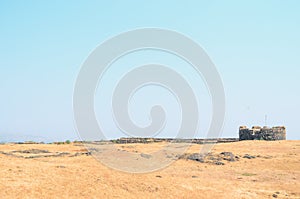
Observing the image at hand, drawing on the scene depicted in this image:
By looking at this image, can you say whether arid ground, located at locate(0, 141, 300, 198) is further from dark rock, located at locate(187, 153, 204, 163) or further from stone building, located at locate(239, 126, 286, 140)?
stone building, located at locate(239, 126, 286, 140)

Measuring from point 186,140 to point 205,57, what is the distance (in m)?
20.0

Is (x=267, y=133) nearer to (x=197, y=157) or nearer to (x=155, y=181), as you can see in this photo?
(x=197, y=157)

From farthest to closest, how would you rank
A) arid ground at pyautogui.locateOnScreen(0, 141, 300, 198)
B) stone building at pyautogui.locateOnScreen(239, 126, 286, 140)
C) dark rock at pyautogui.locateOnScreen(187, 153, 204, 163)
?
stone building at pyautogui.locateOnScreen(239, 126, 286, 140) → dark rock at pyautogui.locateOnScreen(187, 153, 204, 163) → arid ground at pyautogui.locateOnScreen(0, 141, 300, 198)

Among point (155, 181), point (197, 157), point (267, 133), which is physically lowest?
point (155, 181)

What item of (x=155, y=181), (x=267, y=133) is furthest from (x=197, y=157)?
(x=267, y=133)

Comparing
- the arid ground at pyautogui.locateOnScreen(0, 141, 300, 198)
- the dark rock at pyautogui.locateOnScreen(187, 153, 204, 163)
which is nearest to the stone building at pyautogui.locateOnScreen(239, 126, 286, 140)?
the arid ground at pyautogui.locateOnScreen(0, 141, 300, 198)

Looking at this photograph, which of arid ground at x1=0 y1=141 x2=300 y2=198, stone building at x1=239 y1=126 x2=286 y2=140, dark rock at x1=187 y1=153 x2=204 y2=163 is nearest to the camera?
arid ground at x1=0 y1=141 x2=300 y2=198

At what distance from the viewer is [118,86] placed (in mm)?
22062

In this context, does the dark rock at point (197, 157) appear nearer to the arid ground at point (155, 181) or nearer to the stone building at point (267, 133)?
the arid ground at point (155, 181)

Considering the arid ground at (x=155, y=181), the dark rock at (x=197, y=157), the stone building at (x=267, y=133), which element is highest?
the stone building at (x=267, y=133)

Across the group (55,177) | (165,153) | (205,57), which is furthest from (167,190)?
(165,153)

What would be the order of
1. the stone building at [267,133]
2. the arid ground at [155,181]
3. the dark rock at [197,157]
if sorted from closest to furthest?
the arid ground at [155,181], the dark rock at [197,157], the stone building at [267,133]

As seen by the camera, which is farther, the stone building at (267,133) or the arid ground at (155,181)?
the stone building at (267,133)

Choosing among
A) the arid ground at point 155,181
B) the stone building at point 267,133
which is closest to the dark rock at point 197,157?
the arid ground at point 155,181
